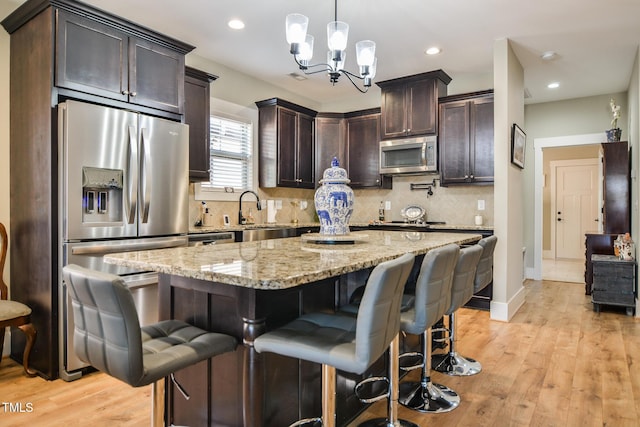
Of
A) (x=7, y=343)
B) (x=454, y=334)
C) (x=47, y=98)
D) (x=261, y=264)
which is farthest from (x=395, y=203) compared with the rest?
(x=7, y=343)

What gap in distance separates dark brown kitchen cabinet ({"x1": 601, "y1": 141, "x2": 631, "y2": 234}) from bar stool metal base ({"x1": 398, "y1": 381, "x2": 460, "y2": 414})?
3975mm

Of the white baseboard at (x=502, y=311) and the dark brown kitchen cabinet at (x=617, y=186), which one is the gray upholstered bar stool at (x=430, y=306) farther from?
the dark brown kitchen cabinet at (x=617, y=186)

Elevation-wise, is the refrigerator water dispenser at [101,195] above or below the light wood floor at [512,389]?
above

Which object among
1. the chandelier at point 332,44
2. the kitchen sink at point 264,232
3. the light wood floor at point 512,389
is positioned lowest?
the light wood floor at point 512,389

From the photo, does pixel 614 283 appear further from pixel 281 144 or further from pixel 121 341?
pixel 121 341

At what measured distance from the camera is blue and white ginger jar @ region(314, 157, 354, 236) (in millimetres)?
2406

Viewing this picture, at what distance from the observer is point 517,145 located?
13.8ft

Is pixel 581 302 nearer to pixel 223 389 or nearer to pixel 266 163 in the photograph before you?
pixel 266 163

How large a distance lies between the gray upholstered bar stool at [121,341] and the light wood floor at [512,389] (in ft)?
3.05

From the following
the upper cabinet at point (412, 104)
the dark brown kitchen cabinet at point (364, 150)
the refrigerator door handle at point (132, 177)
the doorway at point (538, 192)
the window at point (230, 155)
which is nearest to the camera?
the refrigerator door handle at point (132, 177)

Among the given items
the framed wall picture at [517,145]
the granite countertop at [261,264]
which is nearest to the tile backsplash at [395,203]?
the framed wall picture at [517,145]

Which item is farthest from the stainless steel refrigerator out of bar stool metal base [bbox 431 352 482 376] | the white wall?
the white wall

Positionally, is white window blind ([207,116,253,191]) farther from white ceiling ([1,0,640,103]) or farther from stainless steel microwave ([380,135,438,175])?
stainless steel microwave ([380,135,438,175])

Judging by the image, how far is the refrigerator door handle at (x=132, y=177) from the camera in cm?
287
